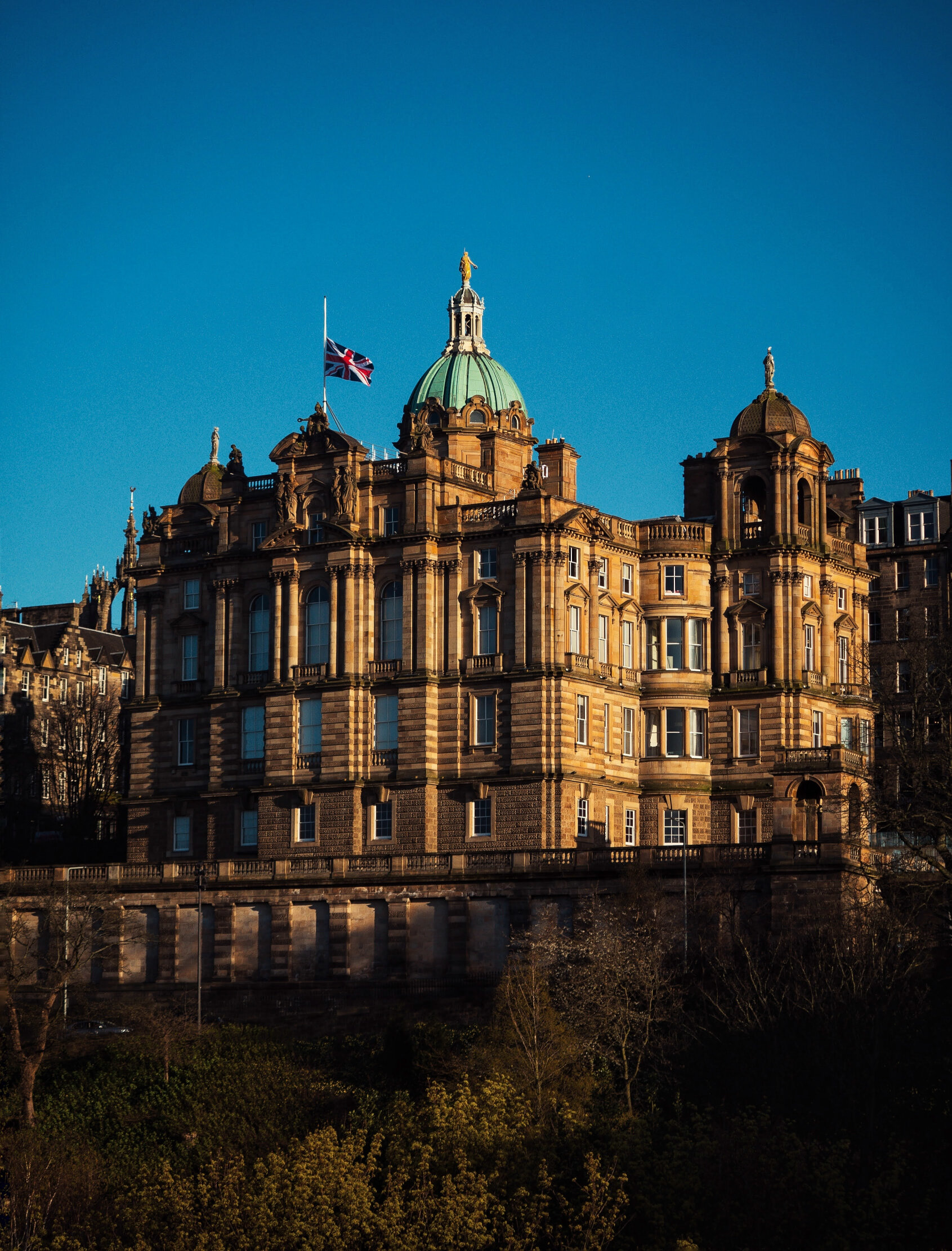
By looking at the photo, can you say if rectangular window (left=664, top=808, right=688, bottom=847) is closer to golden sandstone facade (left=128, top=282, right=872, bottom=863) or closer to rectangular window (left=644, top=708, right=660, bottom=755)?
golden sandstone facade (left=128, top=282, right=872, bottom=863)

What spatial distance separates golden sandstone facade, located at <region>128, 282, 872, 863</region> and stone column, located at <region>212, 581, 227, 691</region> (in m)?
0.13

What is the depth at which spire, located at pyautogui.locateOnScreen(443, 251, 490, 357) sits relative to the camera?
14788cm

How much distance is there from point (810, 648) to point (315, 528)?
25737 millimetres

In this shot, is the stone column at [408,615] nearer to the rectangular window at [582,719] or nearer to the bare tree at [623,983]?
the rectangular window at [582,719]

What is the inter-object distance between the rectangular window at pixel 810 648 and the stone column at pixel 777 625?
169 cm

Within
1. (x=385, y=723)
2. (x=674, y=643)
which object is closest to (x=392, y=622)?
(x=385, y=723)

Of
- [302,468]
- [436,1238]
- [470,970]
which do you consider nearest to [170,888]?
[470,970]

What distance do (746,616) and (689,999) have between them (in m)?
32.0

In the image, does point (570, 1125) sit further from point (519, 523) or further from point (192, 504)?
point (192, 504)

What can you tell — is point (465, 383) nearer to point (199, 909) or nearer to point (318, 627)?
point (318, 627)

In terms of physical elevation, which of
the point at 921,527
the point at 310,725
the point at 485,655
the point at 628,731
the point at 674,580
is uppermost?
the point at 921,527

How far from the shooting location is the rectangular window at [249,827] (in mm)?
126500

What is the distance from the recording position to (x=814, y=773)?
4336 inches

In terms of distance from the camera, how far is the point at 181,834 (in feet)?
425
